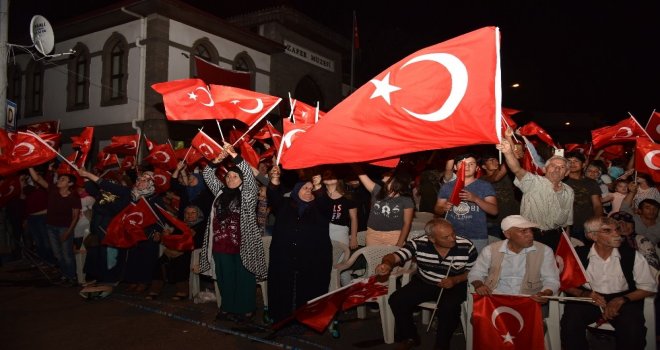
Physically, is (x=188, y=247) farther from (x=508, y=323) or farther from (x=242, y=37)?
(x=242, y=37)

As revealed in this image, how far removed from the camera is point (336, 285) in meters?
5.86

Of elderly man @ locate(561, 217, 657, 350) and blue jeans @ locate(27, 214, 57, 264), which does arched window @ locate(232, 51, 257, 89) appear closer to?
blue jeans @ locate(27, 214, 57, 264)

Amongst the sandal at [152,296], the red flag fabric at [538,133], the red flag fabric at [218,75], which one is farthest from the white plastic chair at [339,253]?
the red flag fabric at [218,75]

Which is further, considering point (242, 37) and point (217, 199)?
point (242, 37)

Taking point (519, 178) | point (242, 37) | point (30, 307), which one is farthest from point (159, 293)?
point (242, 37)

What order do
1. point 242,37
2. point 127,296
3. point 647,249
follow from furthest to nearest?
point 242,37 < point 127,296 < point 647,249

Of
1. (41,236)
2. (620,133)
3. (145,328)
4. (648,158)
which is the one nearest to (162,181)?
(41,236)

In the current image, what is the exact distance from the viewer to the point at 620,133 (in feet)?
27.8

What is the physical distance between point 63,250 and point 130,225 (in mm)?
2030

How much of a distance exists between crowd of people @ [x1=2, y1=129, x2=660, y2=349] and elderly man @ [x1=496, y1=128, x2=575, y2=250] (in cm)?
1

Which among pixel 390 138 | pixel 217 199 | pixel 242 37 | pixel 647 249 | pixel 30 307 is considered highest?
pixel 242 37

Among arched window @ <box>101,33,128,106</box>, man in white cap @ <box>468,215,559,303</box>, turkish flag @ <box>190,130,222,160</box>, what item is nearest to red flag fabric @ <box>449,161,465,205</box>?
man in white cap @ <box>468,215,559,303</box>

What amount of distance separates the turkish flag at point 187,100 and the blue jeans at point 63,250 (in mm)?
3751

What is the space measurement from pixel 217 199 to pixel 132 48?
13001 mm
